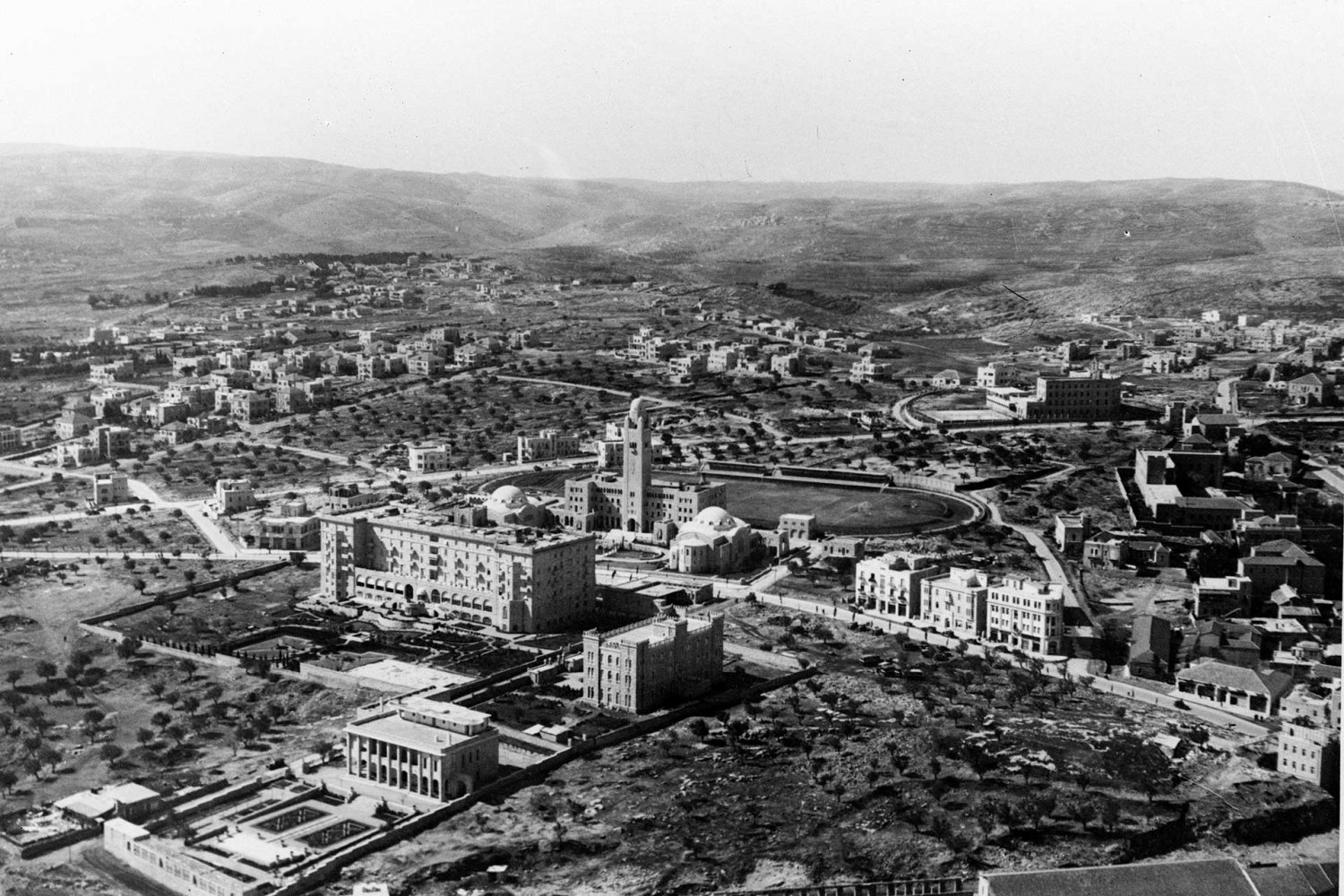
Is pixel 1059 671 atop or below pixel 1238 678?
below

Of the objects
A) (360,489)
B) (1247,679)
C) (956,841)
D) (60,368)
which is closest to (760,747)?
(956,841)

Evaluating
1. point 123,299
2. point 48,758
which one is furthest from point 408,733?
point 123,299

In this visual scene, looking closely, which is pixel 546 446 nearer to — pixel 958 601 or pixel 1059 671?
pixel 958 601

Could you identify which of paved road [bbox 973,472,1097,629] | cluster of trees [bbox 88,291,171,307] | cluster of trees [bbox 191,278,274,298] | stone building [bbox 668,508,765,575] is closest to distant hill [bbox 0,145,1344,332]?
cluster of trees [bbox 88,291,171,307]

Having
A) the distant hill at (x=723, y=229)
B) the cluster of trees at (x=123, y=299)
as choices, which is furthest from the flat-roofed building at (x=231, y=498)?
the distant hill at (x=723, y=229)

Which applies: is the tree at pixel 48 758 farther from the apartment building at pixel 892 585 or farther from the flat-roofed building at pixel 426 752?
the apartment building at pixel 892 585

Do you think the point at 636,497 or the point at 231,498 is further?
the point at 231,498

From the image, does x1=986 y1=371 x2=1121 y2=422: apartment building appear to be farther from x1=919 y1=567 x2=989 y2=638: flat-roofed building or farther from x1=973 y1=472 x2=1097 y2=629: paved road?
x1=919 y1=567 x2=989 y2=638: flat-roofed building
